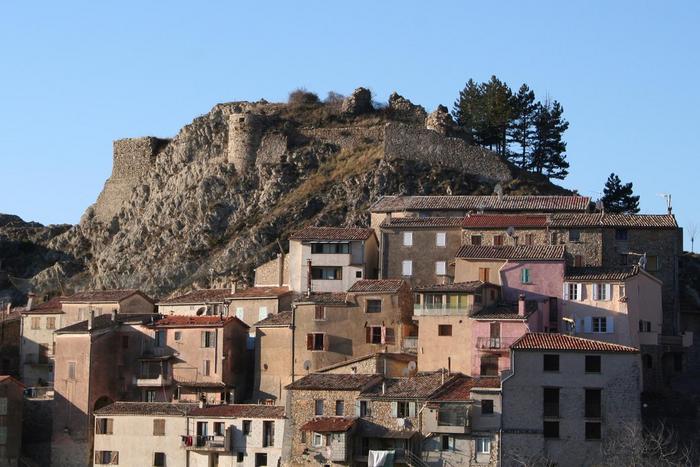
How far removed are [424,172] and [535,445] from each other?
37.8 meters

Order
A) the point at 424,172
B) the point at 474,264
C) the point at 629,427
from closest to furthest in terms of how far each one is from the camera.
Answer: the point at 629,427 → the point at 474,264 → the point at 424,172

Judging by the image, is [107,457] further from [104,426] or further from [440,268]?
[440,268]

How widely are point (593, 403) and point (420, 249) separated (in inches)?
801

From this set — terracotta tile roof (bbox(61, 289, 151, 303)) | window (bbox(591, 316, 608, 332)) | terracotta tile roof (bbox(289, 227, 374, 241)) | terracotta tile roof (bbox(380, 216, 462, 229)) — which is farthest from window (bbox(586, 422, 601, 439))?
terracotta tile roof (bbox(61, 289, 151, 303))

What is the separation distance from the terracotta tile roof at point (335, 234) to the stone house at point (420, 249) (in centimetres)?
279

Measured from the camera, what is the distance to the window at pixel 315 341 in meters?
87.2

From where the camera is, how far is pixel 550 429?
7531 centimetres

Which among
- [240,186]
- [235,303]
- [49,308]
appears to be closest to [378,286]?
[235,303]

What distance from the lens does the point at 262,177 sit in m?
117

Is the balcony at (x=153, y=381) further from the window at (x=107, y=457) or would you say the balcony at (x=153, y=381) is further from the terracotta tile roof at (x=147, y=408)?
the window at (x=107, y=457)

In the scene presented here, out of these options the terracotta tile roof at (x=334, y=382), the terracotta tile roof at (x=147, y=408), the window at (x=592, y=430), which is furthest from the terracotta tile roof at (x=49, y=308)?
the window at (x=592, y=430)

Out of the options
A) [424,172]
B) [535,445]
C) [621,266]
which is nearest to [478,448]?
[535,445]

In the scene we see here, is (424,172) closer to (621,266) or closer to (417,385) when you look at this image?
(621,266)

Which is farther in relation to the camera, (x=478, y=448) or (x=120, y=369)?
(x=120, y=369)
